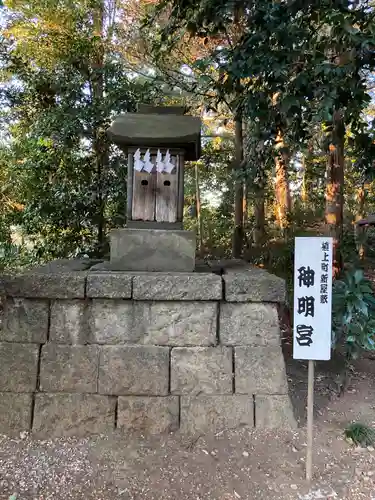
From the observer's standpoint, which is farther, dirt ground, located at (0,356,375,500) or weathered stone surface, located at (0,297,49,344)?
weathered stone surface, located at (0,297,49,344)

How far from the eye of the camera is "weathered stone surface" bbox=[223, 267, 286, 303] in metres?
3.39

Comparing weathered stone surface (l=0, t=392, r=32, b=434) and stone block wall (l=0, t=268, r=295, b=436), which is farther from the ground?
stone block wall (l=0, t=268, r=295, b=436)

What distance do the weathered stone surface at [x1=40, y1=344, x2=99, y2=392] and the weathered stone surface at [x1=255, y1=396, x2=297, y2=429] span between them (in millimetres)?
1389

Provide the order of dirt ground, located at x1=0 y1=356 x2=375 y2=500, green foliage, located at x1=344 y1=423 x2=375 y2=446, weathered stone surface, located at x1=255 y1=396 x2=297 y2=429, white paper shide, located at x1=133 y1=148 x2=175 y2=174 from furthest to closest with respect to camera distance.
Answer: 1. white paper shide, located at x1=133 y1=148 x2=175 y2=174
2. weathered stone surface, located at x1=255 y1=396 x2=297 y2=429
3. green foliage, located at x1=344 y1=423 x2=375 y2=446
4. dirt ground, located at x1=0 y1=356 x2=375 y2=500

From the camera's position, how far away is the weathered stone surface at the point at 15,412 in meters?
3.39

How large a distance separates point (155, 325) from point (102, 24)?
673 centimetres

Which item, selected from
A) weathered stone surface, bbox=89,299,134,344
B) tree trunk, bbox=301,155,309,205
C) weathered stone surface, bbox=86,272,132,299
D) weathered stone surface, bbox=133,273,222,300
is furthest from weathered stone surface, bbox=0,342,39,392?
tree trunk, bbox=301,155,309,205

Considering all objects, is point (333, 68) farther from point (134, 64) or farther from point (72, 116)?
point (134, 64)

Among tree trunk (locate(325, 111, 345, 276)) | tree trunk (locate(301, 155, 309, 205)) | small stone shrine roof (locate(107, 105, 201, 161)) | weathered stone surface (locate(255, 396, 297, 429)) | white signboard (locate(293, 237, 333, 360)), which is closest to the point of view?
white signboard (locate(293, 237, 333, 360))

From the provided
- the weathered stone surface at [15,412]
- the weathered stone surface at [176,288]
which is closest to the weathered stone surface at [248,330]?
the weathered stone surface at [176,288]

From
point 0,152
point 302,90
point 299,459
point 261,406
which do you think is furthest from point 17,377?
point 0,152

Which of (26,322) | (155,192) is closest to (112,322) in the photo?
(26,322)

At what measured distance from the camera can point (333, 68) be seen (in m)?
2.97

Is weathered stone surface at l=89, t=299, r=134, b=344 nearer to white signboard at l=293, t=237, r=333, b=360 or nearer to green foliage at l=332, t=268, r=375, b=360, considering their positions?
white signboard at l=293, t=237, r=333, b=360
